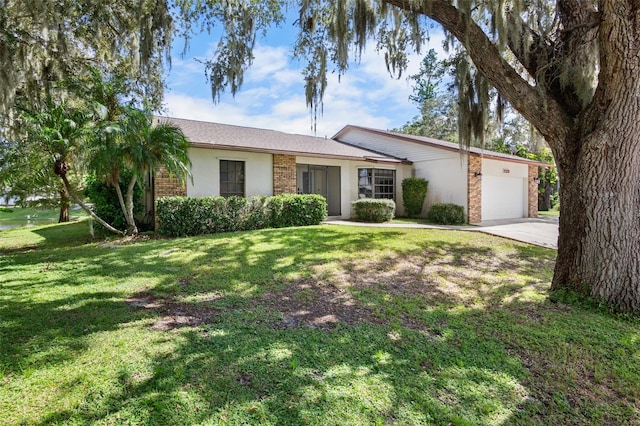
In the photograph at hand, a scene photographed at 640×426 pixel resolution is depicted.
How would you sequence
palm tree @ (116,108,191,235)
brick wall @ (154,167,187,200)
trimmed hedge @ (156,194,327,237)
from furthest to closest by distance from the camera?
brick wall @ (154,167,187,200) < trimmed hedge @ (156,194,327,237) < palm tree @ (116,108,191,235)

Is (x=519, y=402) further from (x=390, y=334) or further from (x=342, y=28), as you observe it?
(x=342, y=28)

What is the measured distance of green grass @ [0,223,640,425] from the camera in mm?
2527

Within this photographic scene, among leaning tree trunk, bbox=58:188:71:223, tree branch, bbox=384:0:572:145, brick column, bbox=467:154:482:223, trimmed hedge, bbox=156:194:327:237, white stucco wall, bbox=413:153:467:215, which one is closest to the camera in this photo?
tree branch, bbox=384:0:572:145

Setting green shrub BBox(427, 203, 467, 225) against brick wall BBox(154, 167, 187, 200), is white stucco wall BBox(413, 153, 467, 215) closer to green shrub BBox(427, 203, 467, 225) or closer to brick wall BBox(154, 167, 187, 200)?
green shrub BBox(427, 203, 467, 225)

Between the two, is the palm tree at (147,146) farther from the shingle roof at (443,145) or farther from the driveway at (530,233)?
the shingle roof at (443,145)

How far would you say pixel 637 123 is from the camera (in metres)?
4.54

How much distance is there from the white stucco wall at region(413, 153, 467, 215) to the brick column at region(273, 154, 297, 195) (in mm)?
6341

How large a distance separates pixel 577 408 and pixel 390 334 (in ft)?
5.43

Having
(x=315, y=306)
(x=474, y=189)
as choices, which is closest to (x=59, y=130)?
(x=315, y=306)

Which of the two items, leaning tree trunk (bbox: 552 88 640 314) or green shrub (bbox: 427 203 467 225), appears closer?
leaning tree trunk (bbox: 552 88 640 314)

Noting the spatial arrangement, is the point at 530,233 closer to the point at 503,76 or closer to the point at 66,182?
the point at 503,76

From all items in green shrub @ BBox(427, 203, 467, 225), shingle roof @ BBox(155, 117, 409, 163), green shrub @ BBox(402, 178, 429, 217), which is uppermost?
shingle roof @ BBox(155, 117, 409, 163)

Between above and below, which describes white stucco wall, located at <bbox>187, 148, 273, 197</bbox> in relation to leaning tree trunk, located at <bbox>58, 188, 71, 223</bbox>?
above

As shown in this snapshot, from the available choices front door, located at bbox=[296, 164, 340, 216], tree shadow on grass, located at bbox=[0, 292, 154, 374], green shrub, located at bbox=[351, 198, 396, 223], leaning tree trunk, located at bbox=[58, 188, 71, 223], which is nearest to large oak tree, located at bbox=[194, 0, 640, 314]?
tree shadow on grass, located at bbox=[0, 292, 154, 374]
